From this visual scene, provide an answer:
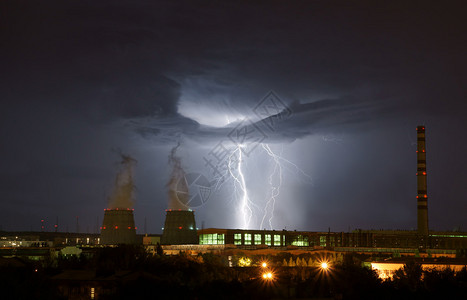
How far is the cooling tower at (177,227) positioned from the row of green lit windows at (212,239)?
8212mm

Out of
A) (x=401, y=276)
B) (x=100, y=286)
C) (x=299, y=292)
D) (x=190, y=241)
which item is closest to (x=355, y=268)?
(x=401, y=276)

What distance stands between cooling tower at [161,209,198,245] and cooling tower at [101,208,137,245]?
494cm

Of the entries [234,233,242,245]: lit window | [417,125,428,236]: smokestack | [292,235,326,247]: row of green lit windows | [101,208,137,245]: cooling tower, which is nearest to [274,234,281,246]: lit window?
[292,235,326,247]: row of green lit windows

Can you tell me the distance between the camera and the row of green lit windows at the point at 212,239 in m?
94.0

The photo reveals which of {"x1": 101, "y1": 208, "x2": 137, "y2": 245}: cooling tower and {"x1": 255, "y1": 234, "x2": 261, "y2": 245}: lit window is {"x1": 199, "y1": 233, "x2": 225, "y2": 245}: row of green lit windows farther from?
{"x1": 101, "y1": 208, "x2": 137, "y2": 245}: cooling tower

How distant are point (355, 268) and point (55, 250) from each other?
1757 inches

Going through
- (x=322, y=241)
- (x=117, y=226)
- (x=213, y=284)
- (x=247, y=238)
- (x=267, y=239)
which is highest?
(x=117, y=226)

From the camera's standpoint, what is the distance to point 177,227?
8581 cm

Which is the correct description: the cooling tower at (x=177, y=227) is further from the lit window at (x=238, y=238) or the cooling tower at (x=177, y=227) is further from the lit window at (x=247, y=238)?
the lit window at (x=247, y=238)

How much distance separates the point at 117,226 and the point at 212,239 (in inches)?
670

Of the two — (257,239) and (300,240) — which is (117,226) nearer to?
(257,239)

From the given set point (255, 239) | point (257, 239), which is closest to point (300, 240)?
point (257, 239)

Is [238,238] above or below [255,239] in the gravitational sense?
above

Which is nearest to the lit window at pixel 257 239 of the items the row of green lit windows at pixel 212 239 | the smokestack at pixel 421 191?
the row of green lit windows at pixel 212 239
